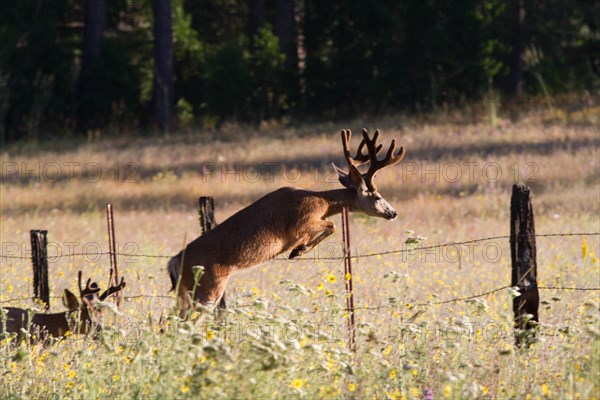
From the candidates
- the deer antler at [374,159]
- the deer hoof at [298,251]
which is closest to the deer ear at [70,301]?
the deer hoof at [298,251]

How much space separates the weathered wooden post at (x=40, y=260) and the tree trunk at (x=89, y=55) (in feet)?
75.3

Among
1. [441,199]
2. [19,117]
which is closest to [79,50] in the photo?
[19,117]

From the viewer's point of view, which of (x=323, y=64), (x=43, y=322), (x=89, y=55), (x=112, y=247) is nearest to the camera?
(x=43, y=322)

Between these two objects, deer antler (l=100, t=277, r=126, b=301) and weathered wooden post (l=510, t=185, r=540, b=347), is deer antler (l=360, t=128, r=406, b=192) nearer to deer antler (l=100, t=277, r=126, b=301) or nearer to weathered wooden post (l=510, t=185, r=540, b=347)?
weathered wooden post (l=510, t=185, r=540, b=347)

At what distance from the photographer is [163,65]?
31.1m

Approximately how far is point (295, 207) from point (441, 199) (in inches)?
405

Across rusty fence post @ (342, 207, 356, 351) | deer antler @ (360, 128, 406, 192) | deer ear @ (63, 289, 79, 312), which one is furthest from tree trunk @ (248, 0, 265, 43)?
rusty fence post @ (342, 207, 356, 351)

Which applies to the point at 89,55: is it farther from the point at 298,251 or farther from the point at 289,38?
the point at 298,251

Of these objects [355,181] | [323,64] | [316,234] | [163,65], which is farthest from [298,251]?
[323,64]

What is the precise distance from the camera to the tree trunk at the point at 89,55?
1254 inches

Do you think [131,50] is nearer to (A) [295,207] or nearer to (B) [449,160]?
(B) [449,160]

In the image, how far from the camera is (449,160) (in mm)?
22703

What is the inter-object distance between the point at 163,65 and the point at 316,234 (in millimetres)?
23275

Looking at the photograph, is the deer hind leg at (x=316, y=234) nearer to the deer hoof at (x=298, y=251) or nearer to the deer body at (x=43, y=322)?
the deer hoof at (x=298, y=251)
